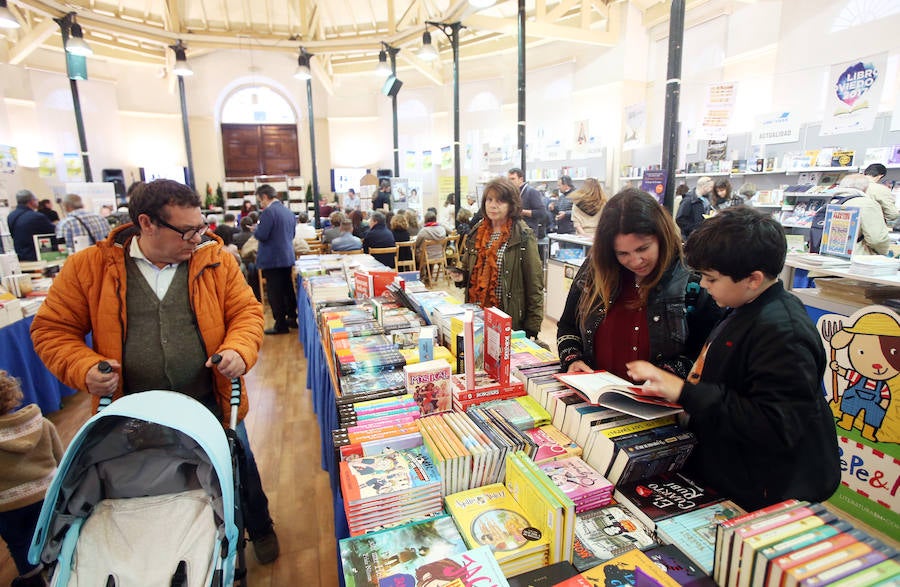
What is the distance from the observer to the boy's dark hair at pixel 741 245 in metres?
1.28

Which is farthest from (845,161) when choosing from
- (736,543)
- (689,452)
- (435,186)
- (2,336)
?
(435,186)

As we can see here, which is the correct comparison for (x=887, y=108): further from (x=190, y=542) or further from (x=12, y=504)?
(x=12, y=504)

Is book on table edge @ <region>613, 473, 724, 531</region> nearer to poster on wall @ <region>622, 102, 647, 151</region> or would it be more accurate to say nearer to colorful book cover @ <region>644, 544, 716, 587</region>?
colorful book cover @ <region>644, 544, 716, 587</region>

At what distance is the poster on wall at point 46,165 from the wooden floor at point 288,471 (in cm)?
1225

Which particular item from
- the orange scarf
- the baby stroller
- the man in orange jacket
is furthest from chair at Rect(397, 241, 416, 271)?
the baby stroller

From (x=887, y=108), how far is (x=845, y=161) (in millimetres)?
1333

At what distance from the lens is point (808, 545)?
90cm

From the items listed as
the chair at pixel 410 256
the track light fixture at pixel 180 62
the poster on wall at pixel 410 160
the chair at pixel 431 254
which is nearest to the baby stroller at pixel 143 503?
the chair at pixel 410 256

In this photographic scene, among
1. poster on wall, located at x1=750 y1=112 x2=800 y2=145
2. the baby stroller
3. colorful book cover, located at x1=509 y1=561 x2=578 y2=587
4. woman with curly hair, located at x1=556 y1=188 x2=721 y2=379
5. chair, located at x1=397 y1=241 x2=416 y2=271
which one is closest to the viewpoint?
colorful book cover, located at x1=509 y1=561 x2=578 y2=587

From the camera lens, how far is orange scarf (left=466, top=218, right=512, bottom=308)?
3.21 metres

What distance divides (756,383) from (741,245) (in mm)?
371

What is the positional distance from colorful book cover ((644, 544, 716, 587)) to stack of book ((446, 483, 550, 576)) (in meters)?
0.26

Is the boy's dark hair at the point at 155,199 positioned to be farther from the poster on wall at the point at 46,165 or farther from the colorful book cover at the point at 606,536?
the poster on wall at the point at 46,165

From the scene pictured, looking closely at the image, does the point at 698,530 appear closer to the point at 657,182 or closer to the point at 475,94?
the point at 657,182
